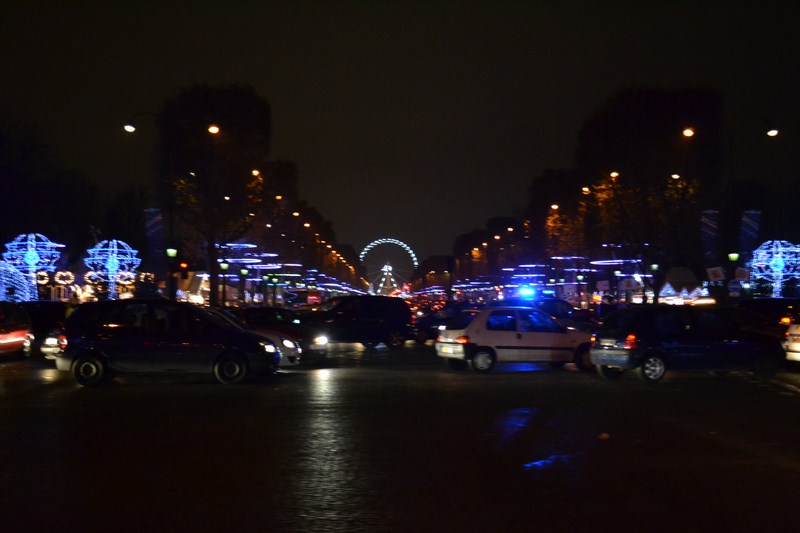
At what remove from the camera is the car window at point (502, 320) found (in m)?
22.1

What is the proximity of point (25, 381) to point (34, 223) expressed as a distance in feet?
144

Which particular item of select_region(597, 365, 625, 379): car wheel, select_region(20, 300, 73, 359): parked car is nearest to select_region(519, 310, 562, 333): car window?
select_region(597, 365, 625, 379): car wheel

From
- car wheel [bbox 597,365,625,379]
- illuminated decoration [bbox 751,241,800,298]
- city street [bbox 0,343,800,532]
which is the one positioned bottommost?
city street [bbox 0,343,800,532]

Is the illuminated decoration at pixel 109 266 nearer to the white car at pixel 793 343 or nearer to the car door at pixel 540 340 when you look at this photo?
the car door at pixel 540 340

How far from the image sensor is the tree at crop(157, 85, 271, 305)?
52.0 meters

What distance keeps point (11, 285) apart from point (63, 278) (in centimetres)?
1756

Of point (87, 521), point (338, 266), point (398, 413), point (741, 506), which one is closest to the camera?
point (87, 521)

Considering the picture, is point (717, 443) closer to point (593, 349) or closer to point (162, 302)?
point (593, 349)

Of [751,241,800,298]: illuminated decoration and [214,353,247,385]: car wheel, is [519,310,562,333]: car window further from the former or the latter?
[751,241,800,298]: illuminated decoration

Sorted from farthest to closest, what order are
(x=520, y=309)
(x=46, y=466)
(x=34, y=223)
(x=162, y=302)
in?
(x=34, y=223) < (x=520, y=309) < (x=162, y=302) < (x=46, y=466)

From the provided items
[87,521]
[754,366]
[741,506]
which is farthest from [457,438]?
[754,366]

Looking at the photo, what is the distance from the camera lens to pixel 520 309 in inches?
875

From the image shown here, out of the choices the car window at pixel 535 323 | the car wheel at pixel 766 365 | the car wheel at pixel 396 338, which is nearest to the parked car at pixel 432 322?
the car wheel at pixel 396 338

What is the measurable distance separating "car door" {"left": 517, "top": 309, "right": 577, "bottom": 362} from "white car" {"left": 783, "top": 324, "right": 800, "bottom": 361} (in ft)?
16.4
